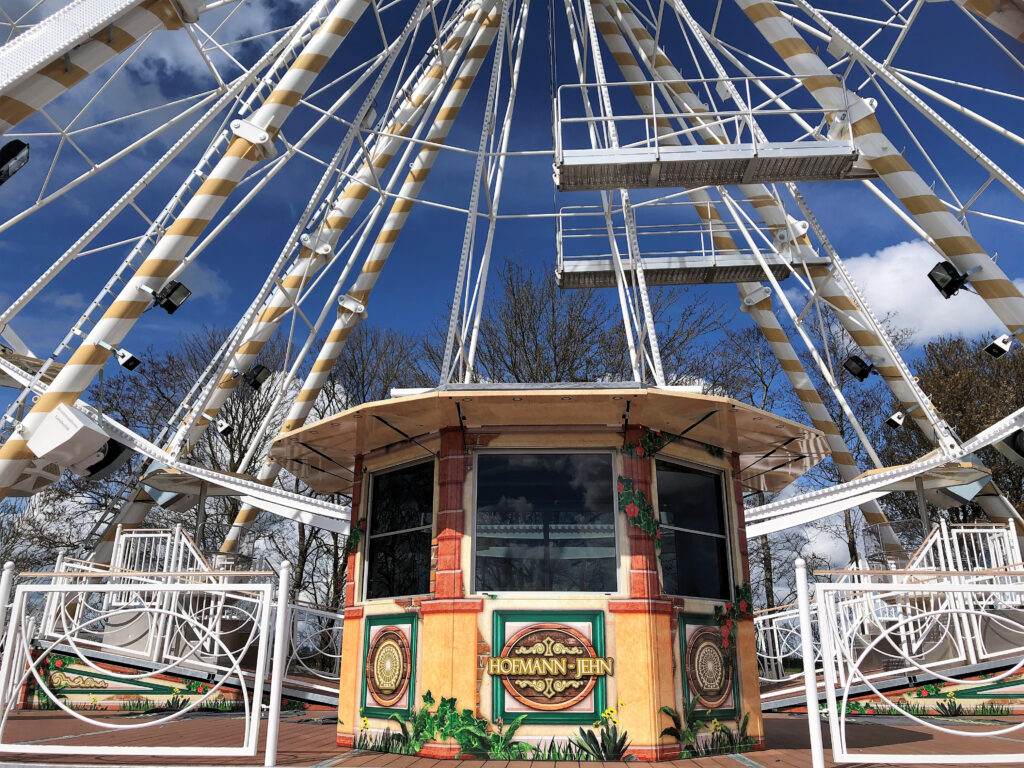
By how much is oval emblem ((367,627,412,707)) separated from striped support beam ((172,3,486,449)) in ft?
25.1

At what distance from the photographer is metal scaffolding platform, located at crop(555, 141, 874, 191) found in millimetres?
10953

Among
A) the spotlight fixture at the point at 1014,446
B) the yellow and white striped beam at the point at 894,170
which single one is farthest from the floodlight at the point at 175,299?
the spotlight fixture at the point at 1014,446

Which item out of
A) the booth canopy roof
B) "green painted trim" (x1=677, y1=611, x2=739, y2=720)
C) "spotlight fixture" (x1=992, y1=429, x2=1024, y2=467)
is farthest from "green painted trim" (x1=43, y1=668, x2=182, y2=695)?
"spotlight fixture" (x1=992, y1=429, x2=1024, y2=467)

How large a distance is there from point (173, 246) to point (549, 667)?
303 inches

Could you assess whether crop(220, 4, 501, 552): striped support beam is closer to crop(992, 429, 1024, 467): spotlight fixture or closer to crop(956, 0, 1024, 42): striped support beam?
crop(956, 0, 1024, 42): striped support beam

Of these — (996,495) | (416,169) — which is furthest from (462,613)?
(996,495)

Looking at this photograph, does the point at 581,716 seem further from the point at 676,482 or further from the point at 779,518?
the point at 779,518

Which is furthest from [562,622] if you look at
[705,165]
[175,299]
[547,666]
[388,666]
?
[175,299]

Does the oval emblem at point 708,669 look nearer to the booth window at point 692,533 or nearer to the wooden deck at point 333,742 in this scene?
the booth window at point 692,533

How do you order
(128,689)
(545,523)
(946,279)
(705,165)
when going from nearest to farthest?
(545,523) < (705,165) < (946,279) < (128,689)

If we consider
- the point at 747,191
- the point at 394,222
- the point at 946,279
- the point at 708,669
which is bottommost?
the point at 708,669

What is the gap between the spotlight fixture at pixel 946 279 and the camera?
38.3ft

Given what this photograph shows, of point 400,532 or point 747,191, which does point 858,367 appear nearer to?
point 747,191

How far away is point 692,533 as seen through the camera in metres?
9.14
